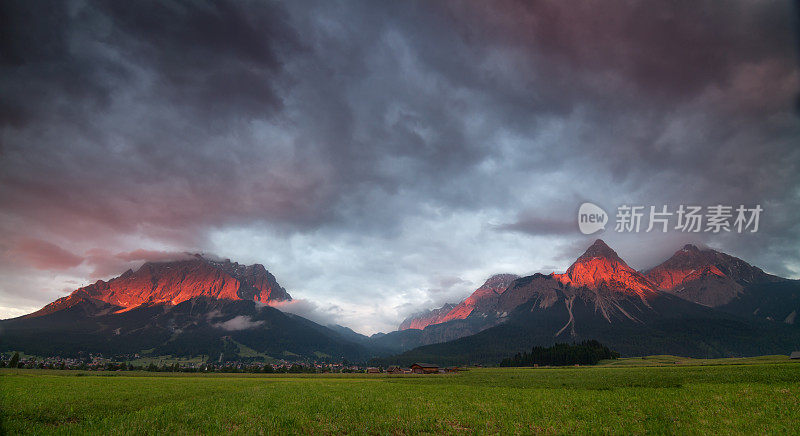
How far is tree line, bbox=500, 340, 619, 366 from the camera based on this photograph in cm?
14643

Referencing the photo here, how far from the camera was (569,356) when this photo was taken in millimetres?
155375

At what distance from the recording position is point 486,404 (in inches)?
925

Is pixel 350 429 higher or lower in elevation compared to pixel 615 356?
higher

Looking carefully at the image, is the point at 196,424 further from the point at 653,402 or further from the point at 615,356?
the point at 615,356

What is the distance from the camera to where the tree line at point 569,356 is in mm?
146425

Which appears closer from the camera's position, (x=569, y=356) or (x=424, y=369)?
(x=424, y=369)

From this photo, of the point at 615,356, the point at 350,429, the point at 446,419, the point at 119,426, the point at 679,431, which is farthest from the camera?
the point at 615,356

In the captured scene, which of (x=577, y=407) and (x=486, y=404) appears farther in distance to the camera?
(x=486, y=404)

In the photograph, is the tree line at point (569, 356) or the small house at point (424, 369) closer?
the small house at point (424, 369)

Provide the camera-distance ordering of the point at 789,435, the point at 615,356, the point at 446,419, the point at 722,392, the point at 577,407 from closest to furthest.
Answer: the point at 789,435 < the point at 446,419 < the point at 577,407 < the point at 722,392 < the point at 615,356

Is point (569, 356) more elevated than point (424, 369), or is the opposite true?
point (569, 356)

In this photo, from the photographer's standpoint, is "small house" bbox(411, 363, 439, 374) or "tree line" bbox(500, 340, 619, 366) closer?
"small house" bbox(411, 363, 439, 374)

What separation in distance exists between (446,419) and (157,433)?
47.4ft

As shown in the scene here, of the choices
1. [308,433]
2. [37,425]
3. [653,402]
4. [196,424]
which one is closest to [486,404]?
[653,402]
